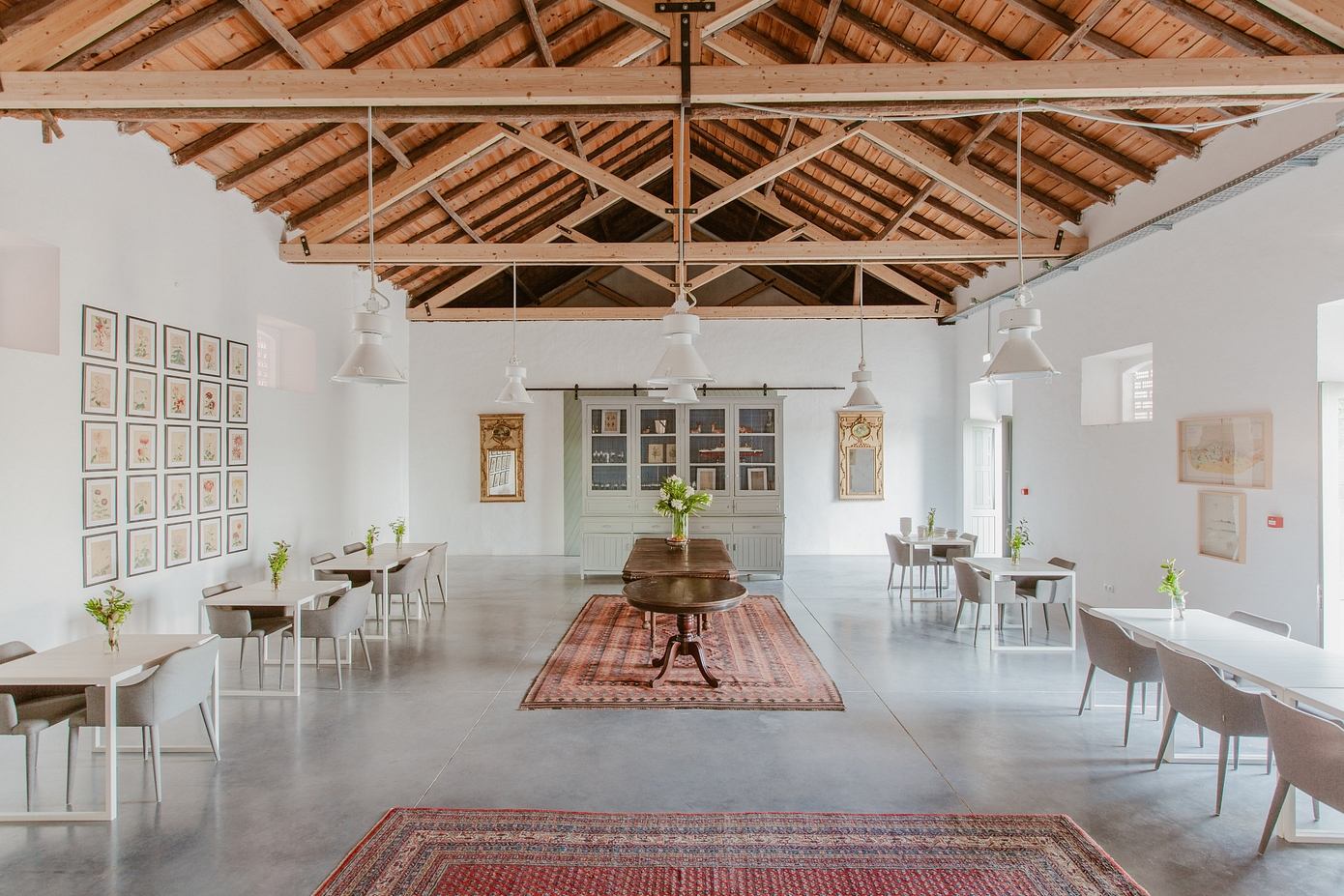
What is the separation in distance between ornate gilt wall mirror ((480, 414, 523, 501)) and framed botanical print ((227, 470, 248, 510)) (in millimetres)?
4261

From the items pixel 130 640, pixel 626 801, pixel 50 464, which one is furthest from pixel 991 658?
pixel 50 464

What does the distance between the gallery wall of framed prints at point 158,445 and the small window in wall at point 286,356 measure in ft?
2.32

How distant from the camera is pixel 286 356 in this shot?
7410 millimetres

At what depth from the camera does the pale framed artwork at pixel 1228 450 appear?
4734mm

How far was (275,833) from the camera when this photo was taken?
304 centimetres

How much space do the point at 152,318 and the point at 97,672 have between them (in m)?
3.02

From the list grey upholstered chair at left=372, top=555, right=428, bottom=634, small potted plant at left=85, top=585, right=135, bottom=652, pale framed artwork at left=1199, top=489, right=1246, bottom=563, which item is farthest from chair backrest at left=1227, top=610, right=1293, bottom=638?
small potted plant at left=85, top=585, right=135, bottom=652

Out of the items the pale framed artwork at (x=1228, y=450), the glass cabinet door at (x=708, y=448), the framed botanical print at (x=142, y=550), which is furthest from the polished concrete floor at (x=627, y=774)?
the glass cabinet door at (x=708, y=448)

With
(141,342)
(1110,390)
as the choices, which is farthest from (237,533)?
(1110,390)

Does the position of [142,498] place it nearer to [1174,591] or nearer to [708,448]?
[708,448]

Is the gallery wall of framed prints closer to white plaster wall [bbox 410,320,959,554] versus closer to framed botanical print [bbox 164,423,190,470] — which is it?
framed botanical print [bbox 164,423,190,470]

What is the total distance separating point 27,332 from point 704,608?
4461 millimetres

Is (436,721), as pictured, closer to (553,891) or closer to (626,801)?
(626,801)

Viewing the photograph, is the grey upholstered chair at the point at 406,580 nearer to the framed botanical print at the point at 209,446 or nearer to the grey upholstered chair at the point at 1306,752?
the framed botanical print at the point at 209,446
